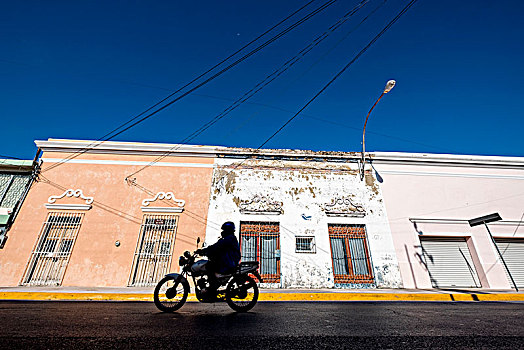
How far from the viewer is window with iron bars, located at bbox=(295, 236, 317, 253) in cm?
980

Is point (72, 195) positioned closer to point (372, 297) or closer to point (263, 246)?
point (263, 246)

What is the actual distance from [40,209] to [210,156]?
7259 millimetres

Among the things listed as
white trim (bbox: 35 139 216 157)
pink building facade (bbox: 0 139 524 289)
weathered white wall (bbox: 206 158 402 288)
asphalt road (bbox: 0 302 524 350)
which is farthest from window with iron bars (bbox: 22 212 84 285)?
asphalt road (bbox: 0 302 524 350)

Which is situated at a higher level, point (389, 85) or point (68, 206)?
point (389, 85)

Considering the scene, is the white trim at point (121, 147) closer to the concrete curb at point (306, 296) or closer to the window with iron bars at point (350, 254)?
the concrete curb at point (306, 296)

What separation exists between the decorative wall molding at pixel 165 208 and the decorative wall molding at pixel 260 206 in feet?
8.63

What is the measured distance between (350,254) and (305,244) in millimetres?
1914

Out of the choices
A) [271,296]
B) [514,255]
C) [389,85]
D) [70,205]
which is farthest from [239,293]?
[514,255]

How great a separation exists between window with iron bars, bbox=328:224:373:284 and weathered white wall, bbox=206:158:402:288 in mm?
235

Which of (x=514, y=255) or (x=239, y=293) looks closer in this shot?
(x=239, y=293)

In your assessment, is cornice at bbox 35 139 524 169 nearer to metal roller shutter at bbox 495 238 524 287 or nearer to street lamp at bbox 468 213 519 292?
street lamp at bbox 468 213 519 292

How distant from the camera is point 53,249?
9156 mm

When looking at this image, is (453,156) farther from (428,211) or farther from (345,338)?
(345,338)

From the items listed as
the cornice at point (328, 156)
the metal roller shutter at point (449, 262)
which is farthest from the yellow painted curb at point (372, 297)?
the cornice at point (328, 156)
